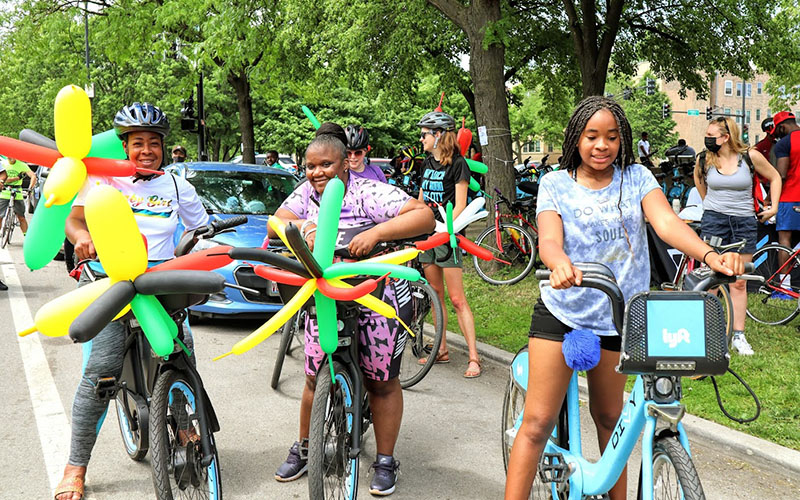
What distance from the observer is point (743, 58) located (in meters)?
15.8

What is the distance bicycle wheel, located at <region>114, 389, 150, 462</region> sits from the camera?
3.59 metres

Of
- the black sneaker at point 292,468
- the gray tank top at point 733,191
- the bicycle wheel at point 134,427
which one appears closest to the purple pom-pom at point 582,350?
the black sneaker at point 292,468

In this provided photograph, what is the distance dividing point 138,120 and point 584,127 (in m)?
2.11

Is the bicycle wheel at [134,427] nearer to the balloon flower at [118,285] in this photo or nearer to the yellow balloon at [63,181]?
the balloon flower at [118,285]

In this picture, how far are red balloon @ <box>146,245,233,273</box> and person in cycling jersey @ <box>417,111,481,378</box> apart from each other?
3.20 meters

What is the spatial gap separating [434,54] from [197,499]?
1965cm

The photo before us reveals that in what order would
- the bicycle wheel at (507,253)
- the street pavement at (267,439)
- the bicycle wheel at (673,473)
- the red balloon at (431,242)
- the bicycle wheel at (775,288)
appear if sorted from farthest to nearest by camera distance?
the bicycle wheel at (507,253), the bicycle wheel at (775,288), the street pavement at (267,439), the red balloon at (431,242), the bicycle wheel at (673,473)

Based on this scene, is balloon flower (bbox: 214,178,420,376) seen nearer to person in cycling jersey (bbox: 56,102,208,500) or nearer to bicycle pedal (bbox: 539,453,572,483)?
bicycle pedal (bbox: 539,453,572,483)

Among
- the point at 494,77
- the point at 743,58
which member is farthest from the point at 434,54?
the point at 494,77

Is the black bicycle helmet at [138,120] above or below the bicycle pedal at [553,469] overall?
above

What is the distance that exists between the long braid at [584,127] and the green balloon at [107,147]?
1.93 metres

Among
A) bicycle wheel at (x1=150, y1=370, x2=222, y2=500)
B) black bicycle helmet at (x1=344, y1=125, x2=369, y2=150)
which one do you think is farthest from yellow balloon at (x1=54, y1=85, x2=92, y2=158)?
black bicycle helmet at (x1=344, y1=125, x2=369, y2=150)

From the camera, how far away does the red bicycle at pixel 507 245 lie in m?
10.8

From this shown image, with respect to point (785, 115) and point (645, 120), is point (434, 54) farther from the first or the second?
point (645, 120)
